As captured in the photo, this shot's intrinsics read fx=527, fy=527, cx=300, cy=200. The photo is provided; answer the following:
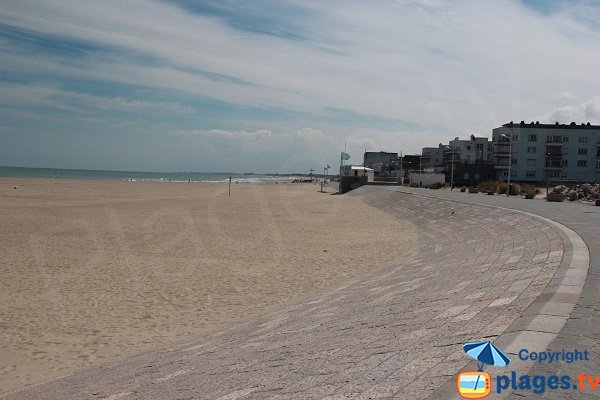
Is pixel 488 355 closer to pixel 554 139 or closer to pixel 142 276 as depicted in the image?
pixel 142 276

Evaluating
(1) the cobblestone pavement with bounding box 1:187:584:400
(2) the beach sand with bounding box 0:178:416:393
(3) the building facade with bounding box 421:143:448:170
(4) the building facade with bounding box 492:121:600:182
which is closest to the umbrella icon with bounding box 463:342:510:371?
(1) the cobblestone pavement with bounding box 1:187:584:400

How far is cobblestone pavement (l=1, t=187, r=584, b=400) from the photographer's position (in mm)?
4809

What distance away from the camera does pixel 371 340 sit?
619 cm

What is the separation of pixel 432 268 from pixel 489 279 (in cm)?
390

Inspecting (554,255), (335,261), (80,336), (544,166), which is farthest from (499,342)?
(544,166)

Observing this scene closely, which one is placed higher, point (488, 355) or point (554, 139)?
point (554, 139)

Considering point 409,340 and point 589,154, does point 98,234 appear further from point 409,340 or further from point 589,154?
point 589,154

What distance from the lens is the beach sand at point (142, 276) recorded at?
9008 millimetres

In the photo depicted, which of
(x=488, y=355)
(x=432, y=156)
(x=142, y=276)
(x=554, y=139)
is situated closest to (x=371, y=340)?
(x=488, y=355)

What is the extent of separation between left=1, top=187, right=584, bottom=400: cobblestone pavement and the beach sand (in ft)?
3.95

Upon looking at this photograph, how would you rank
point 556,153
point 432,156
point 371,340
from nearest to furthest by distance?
point 371,340 → point 556,153 → point 432,156

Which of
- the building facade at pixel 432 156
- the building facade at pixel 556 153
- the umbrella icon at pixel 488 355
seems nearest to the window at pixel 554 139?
the building facade at pixel 556 153

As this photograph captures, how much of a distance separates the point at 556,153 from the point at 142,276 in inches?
3872

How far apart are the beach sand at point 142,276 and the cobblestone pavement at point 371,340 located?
121 centimetres
